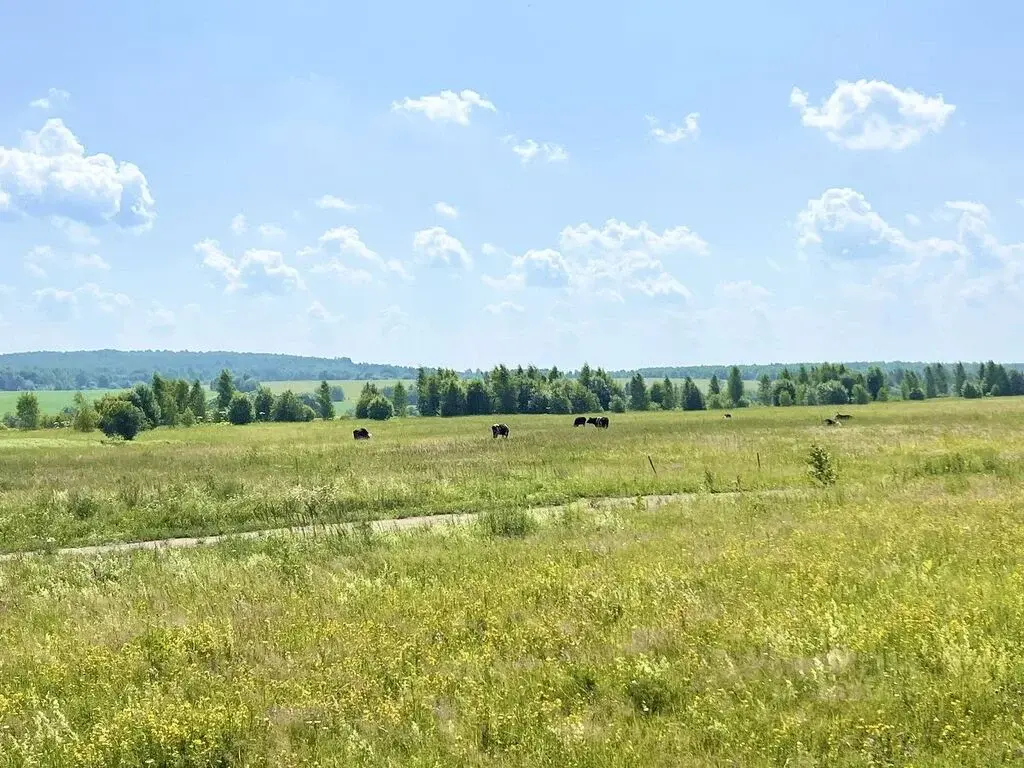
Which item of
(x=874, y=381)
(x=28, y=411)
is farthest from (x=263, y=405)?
(x=874, y=381)

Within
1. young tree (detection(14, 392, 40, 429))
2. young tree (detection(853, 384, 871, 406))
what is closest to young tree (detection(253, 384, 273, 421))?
young tree (detection(14, 392, 40, 429))

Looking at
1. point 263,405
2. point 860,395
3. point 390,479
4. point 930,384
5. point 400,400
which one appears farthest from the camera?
point 930,384

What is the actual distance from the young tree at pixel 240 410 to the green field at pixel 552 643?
111173 mm

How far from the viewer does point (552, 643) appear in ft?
25.9

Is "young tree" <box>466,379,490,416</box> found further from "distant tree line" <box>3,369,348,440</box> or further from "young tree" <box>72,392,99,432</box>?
"young tree" <box>72,392,99,432</box>

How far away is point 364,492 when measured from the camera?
77.0 ft

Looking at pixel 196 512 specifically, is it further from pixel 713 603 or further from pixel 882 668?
pixel 882 668

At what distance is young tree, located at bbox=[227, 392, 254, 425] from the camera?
12031 centimetres

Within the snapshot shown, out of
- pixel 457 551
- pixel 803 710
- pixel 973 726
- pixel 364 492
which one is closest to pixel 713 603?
pixel 803 710

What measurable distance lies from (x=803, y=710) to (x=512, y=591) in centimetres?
469

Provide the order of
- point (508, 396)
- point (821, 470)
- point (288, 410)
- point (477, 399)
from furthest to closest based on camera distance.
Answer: point (508, 396), point (477, 399), point (288, 410), point (821, 470)

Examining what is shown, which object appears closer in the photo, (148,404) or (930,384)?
(148,404)

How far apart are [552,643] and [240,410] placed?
122m

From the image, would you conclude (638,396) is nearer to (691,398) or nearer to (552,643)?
(691,398)
